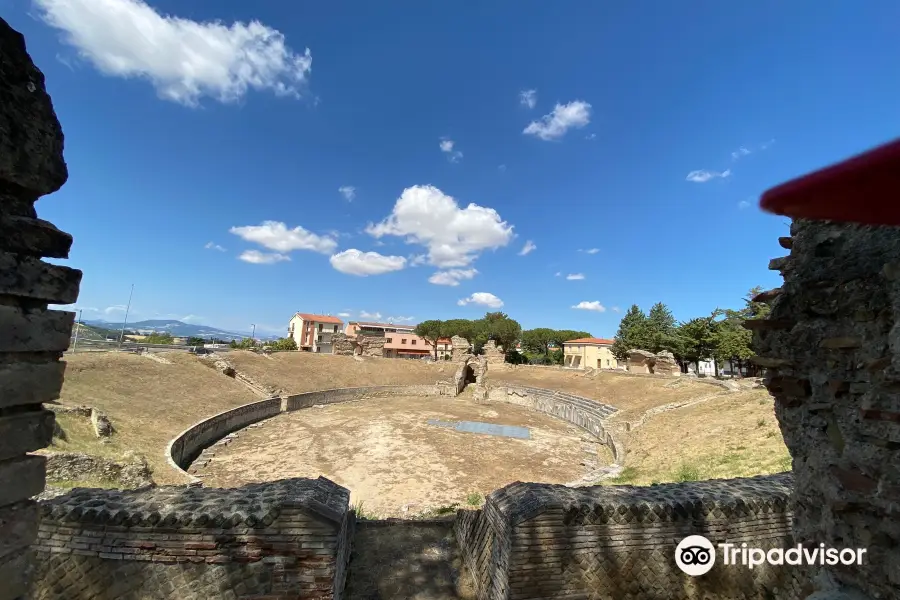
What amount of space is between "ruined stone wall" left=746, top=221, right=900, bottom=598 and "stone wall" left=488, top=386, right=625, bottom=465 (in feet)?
43.0

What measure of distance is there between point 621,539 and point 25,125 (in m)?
6.45

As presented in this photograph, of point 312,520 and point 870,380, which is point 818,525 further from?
point 312,520

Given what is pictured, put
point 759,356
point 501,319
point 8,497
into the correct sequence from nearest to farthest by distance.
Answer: point 8,497, point 759,356, point 501,319

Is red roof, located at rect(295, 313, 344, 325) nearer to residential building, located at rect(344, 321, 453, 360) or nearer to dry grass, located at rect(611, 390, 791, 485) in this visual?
residential building, located at rect(344, 321, 453, 360)

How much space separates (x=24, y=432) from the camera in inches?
73.0

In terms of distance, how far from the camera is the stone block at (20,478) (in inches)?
68.9

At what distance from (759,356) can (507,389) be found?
95.8ft

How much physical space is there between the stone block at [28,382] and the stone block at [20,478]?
0.27 metres

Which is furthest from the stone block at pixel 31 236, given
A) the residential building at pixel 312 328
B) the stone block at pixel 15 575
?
the residential building at pixel 312 328

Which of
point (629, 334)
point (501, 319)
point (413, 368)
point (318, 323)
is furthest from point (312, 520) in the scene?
point (318, 323)

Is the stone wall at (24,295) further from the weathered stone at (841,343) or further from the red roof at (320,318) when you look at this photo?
the red roof at (320,318)

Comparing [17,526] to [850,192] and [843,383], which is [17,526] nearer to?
[850,192]

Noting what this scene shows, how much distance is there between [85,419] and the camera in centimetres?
1320

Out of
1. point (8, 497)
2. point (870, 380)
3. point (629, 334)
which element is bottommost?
point (8, 497)
